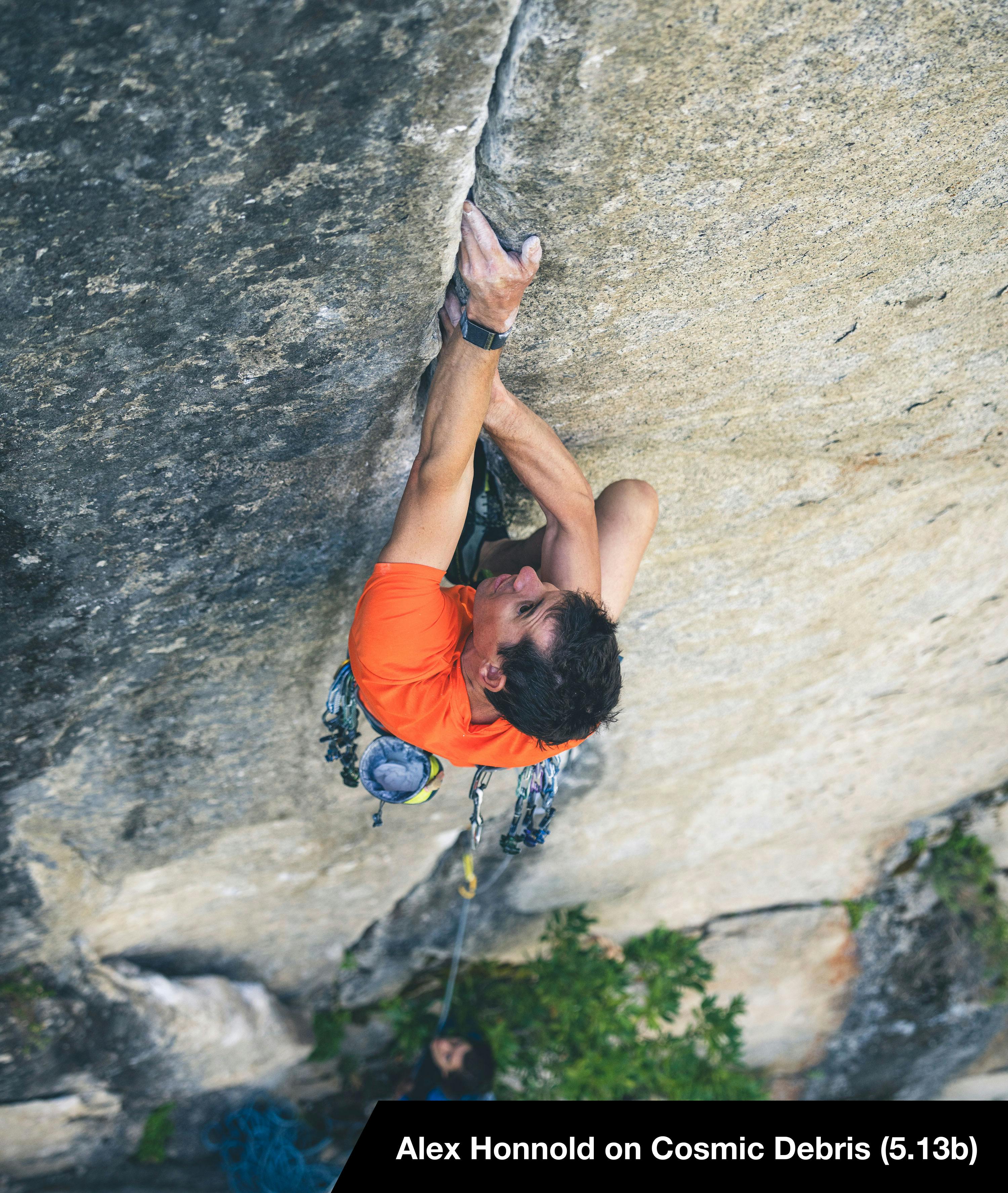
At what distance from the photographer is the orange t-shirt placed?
1.95 metres

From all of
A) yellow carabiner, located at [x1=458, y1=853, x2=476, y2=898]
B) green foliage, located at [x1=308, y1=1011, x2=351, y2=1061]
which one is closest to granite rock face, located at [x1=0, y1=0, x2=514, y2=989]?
yellow carabiner, located at [x1=458, y1=853, x2=476, y2=898]

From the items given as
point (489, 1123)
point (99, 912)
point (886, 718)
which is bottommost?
point (489, 1123)

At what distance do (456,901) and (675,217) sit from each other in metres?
3.75

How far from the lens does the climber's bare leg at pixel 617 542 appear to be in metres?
2.34

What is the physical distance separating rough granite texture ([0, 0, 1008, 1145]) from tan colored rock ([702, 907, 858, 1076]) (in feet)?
5.85

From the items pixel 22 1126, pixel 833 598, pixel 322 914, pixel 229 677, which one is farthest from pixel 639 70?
pixel 22 1126

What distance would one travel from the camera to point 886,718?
13.4 feet

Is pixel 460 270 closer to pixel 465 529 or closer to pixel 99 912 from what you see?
pixel 465 529

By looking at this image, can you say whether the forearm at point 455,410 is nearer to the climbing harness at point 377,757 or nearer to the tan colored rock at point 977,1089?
the climbing harness at point 377,757

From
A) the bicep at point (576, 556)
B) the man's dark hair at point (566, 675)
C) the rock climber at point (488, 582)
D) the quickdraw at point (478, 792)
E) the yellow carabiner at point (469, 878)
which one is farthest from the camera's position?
the yellow carabiner at point (469, 878)

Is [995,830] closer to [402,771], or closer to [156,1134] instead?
[402,771]

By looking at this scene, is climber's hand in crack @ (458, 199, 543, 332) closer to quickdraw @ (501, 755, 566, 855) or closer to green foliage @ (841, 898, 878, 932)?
quickdraw @ (501, 755, 566, 855)

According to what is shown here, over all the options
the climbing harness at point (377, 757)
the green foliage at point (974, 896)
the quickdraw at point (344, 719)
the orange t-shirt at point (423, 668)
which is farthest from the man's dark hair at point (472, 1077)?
the green foliage at point (974, 896)

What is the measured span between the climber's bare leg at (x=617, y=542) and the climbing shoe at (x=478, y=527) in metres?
0.04
